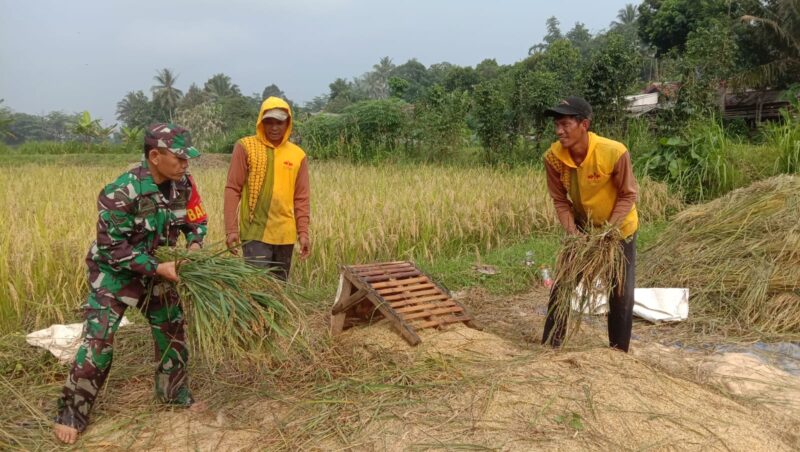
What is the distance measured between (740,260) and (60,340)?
4.77 metres

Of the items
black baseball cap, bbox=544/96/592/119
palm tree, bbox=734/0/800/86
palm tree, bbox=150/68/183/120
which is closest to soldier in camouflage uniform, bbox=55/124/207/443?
black baseball cap, bbox=544/96/592/119

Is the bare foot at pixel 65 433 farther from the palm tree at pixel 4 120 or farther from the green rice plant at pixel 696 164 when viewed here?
the palm tree at pixel 4 120

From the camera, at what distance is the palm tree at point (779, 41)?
57.3 ft

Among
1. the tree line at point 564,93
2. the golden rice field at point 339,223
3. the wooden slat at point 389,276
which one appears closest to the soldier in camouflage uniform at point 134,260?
the wooden slat at point 389,276

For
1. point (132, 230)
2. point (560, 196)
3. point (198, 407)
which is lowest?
point (198, 407)

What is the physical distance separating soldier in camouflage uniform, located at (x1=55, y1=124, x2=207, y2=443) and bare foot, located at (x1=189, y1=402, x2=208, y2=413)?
0.30m

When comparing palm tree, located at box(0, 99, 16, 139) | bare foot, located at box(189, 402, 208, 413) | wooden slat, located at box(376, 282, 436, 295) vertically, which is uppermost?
palm tree, located at box(0, 99, 16, 139)

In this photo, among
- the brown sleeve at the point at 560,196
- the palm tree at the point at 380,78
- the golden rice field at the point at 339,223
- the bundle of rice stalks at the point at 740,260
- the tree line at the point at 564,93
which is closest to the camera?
the brown sleeve at the point at 560,196

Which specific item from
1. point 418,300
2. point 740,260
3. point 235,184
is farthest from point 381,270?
point 740,260

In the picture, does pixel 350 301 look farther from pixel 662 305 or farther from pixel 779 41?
pixel 779 41

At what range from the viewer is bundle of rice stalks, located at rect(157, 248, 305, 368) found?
8.90ft

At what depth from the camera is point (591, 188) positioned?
3.42 metres

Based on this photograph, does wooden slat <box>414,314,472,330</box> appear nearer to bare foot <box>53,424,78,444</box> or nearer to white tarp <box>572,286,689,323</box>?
white tarp <box>572,286,689,323</box>

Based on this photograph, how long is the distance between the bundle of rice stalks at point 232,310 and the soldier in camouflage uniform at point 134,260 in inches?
4.3
